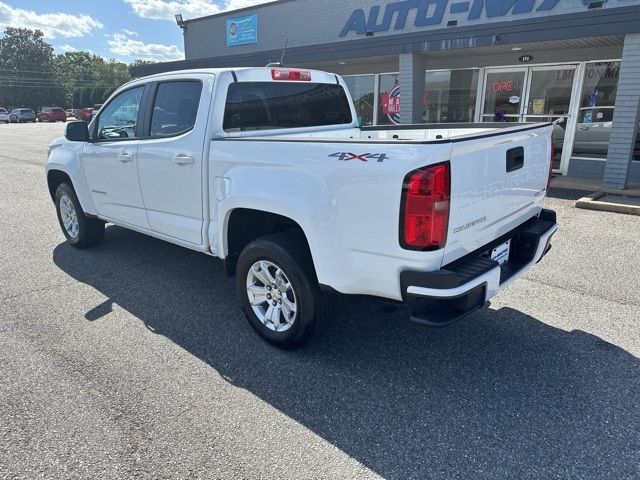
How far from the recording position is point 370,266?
2.78 meters

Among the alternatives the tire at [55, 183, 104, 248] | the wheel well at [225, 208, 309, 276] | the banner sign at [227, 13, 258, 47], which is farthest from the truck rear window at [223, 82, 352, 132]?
the banner sign at [227, 13, 258, 47]

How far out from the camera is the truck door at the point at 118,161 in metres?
4.53

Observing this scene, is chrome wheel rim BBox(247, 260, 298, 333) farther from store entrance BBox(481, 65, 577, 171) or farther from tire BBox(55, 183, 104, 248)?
store entrance BBox(481, 65, 577, 171)

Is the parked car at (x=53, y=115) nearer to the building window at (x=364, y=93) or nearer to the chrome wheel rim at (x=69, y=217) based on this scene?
the building window at (x=364, y=93)

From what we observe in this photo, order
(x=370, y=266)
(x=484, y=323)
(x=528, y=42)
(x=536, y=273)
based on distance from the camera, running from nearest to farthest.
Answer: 1. (x=370, y=266)
2. (x=484, y=323)
3. (x=536, y=273)
4. (x=528, y=42)

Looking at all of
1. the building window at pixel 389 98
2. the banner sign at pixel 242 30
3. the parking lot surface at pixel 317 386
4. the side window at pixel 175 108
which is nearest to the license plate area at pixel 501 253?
the parking lot surface at pixel 317 386

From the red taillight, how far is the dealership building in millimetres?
7658

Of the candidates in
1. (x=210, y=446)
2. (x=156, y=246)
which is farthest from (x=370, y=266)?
(x=156, y=246)

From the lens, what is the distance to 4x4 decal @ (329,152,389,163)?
8.44 feet

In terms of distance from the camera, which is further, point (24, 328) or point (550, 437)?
point (24, 328)

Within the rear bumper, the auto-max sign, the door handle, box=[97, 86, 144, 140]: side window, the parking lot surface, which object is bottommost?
the parking lot surface

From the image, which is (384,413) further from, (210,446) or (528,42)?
(528,42)

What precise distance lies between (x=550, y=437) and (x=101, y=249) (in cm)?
532

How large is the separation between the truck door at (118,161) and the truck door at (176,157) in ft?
0.69
